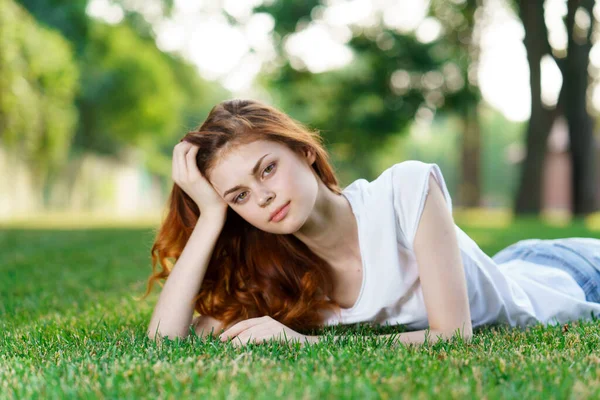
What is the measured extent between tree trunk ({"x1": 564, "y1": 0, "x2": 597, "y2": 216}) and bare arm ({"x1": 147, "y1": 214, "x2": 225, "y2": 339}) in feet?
57.2

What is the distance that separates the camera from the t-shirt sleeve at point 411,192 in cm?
316

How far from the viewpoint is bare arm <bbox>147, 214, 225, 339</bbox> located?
334 cm

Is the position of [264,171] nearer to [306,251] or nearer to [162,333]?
[306,251]

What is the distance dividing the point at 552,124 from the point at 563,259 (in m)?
17.1

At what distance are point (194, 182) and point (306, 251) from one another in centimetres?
74

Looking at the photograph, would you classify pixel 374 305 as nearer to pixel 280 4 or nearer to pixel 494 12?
pixel 280 4

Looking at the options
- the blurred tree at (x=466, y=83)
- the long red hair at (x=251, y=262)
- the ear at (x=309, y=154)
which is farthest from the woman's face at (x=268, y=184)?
the blurred tree at (x=466, y=83)

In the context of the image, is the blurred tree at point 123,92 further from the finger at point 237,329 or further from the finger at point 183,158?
the finger at point 237,329

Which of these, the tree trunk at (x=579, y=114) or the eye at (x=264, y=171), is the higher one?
the eye at (x=264, y=171)

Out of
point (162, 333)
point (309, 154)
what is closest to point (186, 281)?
point (162, 333)

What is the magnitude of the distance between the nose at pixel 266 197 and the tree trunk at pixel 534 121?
17156mm

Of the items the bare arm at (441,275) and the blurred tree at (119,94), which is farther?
the blurred tree at (119,94)

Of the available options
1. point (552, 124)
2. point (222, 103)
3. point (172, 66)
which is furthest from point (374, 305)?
point (172, 66)

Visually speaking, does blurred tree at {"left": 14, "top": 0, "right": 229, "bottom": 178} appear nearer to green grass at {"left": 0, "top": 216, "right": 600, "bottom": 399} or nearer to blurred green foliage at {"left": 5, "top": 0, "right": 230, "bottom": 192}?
blurred green foliage at {"left": 5, "top": 0, "right": 230, "bottom": 192}
